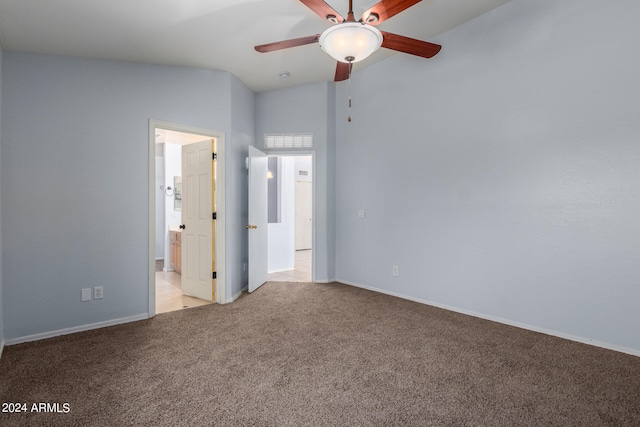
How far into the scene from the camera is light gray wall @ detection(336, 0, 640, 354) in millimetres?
2568

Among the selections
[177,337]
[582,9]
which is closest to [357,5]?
[582,9]

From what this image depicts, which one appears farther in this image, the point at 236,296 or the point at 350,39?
the point at 236,296

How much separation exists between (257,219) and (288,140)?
131 cm

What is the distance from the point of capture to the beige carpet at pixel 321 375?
181cm

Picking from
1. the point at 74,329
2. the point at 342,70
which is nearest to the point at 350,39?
the point at 342,70

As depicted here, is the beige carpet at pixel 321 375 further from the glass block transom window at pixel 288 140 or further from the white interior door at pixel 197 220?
the glass block transom window at pixel 288 140

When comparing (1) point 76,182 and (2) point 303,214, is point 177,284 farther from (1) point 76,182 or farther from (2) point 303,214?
(2) point 303,214

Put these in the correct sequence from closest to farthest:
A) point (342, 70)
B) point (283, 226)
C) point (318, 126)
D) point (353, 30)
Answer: point (353, 30) < point (342, 70) < point (318, 126) < point (283, 226)

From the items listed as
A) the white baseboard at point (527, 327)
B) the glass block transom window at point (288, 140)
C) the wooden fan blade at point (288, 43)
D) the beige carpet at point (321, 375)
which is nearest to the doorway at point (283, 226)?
the glass block transom window at point (288, 140)

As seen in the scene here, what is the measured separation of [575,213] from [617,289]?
2.18ft

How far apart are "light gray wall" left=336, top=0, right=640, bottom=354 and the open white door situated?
1.61 meters

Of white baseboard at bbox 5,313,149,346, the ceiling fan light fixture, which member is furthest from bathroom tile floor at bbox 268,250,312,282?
the ceiling fan light fixture

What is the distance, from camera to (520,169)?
10.1ft

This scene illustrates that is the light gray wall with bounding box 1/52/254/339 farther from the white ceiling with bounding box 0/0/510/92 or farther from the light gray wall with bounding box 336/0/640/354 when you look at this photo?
the light gray wall with bounding box 336/0/640/354
